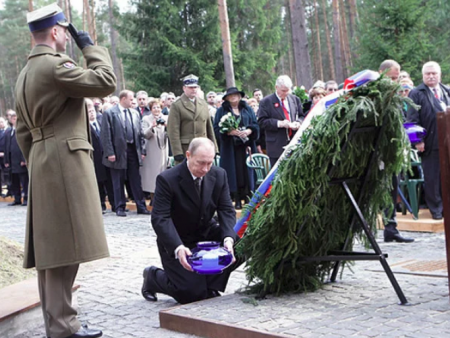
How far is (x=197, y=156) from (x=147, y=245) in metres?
3.90

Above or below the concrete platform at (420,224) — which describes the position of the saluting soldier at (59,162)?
above

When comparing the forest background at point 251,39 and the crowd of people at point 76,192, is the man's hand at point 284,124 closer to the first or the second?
the crowd of people at point 76,192

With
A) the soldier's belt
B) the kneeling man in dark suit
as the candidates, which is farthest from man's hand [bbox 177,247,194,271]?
the soldier's belt

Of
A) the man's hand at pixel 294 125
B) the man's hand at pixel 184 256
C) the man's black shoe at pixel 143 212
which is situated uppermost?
the man's hand at pixel 294 125

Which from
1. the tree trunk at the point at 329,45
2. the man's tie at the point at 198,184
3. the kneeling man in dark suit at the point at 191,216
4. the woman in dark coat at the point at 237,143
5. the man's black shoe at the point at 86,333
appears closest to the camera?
the man's black shoe at the point at 86,333

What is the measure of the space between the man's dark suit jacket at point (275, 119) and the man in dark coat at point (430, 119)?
191 centimetres

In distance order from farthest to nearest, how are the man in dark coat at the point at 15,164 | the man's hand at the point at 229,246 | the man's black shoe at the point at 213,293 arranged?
the man in dark coat at the point at 15,164 → the man's black shoe at the point at 213,293 → the man's hand at the point at 229,246

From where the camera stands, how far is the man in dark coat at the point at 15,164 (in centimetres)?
1658

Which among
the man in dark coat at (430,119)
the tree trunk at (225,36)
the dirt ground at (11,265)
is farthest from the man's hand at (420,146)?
the tree trunk at (225,36)

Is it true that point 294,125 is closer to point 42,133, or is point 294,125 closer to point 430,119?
point 430,119

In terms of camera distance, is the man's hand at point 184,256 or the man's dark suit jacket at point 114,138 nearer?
the man's hand at point 184,256

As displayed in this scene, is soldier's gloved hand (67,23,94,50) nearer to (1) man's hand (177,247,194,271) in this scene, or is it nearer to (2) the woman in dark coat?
(1) man's hand (177,247,194,271)

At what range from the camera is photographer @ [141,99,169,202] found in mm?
12914

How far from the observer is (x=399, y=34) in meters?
20.4
